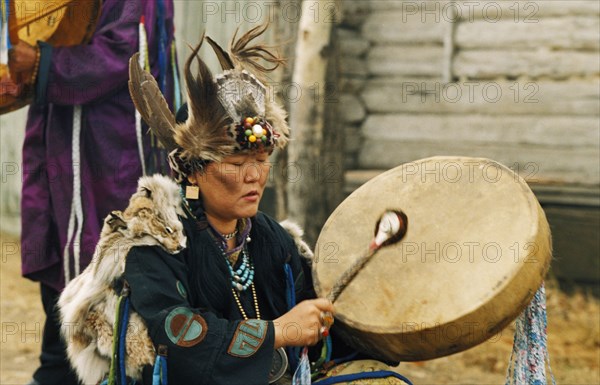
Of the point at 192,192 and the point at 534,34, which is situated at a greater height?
the point at 534,34

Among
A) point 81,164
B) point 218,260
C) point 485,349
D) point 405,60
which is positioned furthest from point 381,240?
point 405,60

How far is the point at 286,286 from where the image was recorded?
2.89m

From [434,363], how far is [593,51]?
2696mm

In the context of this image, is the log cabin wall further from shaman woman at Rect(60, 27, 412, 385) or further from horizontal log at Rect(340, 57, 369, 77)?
shaman woman at Rect(60, 27, 412, 385)

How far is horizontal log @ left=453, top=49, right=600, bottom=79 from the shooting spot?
6.43 metres

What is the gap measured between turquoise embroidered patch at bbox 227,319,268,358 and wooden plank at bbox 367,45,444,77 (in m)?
4.85

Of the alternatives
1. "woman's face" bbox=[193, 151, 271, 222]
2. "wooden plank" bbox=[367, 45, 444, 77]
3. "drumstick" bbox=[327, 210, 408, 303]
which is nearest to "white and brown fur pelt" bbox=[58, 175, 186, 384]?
"woman's face" bbox=[193, 151, 271, 222]

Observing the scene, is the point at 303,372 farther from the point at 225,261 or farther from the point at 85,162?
the point at 85,162

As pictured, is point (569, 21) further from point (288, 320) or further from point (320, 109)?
point (288, 320)

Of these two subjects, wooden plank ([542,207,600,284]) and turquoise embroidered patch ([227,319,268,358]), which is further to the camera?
wooden plank ([542,207,600,284])

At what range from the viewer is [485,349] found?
5.45m

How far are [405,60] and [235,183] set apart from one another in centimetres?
476

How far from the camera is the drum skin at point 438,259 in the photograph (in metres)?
2.48

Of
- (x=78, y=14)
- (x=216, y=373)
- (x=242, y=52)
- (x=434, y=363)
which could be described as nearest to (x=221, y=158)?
(x=242, y=52)
